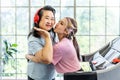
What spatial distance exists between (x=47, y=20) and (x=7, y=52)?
3.87m

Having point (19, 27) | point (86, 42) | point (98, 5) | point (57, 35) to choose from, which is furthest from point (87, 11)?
point (57, 35)

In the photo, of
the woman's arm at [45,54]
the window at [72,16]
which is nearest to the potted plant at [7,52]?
the window at [72,16]

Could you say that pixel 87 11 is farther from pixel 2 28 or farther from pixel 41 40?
pixel 41 40

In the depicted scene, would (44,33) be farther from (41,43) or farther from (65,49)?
(65,49)

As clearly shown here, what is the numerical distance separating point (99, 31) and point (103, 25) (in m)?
0.16

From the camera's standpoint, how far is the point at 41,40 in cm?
221

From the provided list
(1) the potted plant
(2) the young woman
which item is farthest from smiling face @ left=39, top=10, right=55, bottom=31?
(1) the potted plant

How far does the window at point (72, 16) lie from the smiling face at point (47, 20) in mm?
3787

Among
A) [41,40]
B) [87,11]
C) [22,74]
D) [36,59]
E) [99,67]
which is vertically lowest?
[22,74]

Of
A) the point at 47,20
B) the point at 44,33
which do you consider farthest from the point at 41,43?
the point at 47,20

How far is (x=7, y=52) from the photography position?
5879 mm

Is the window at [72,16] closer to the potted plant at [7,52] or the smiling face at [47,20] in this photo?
the potted plant at [7,52]

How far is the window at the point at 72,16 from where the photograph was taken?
235 inches

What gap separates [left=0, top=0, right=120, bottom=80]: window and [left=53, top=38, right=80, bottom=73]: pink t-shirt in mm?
3779
